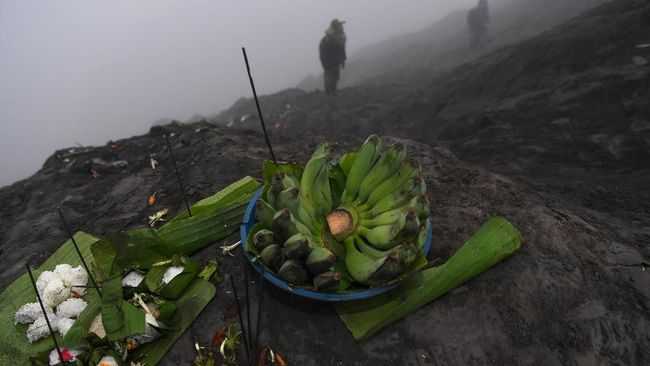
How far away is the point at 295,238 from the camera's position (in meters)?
1.96

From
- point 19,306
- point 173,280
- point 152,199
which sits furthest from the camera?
point 152,199

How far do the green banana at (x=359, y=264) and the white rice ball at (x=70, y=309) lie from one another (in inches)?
68.1

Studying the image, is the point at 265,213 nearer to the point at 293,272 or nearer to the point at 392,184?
the point at 293,272

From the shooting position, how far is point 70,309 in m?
2.25

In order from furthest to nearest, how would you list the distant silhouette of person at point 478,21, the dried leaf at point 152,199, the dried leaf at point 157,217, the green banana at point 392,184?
the distant silhouette of person at point 478,21 → the dried leaf at point 152,199 → the dried leaf at point 157,217 → the green banana at point 392,184

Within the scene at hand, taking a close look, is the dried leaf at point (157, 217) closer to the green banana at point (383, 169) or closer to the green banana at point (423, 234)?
the green banana at point (383, 169)

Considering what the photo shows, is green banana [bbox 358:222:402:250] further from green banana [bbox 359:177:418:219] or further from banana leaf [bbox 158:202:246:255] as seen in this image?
banana leaf [bbox 158:202:246:255]

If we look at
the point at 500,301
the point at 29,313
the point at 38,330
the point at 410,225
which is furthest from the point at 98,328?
the point at 500,301

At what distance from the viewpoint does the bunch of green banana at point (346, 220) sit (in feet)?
6.49

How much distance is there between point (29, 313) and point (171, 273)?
3.05 ft

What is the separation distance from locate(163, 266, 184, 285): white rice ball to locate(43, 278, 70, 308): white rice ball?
64 centimetres

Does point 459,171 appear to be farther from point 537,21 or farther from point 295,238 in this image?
point 537,21

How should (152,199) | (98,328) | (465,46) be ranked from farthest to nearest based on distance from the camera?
1. (465,46)
2. (152,199)
3. (98,328)

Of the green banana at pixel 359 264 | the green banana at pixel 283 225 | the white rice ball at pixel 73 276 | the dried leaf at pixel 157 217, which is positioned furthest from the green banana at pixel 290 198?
the dried leaf at pixel 157 217
